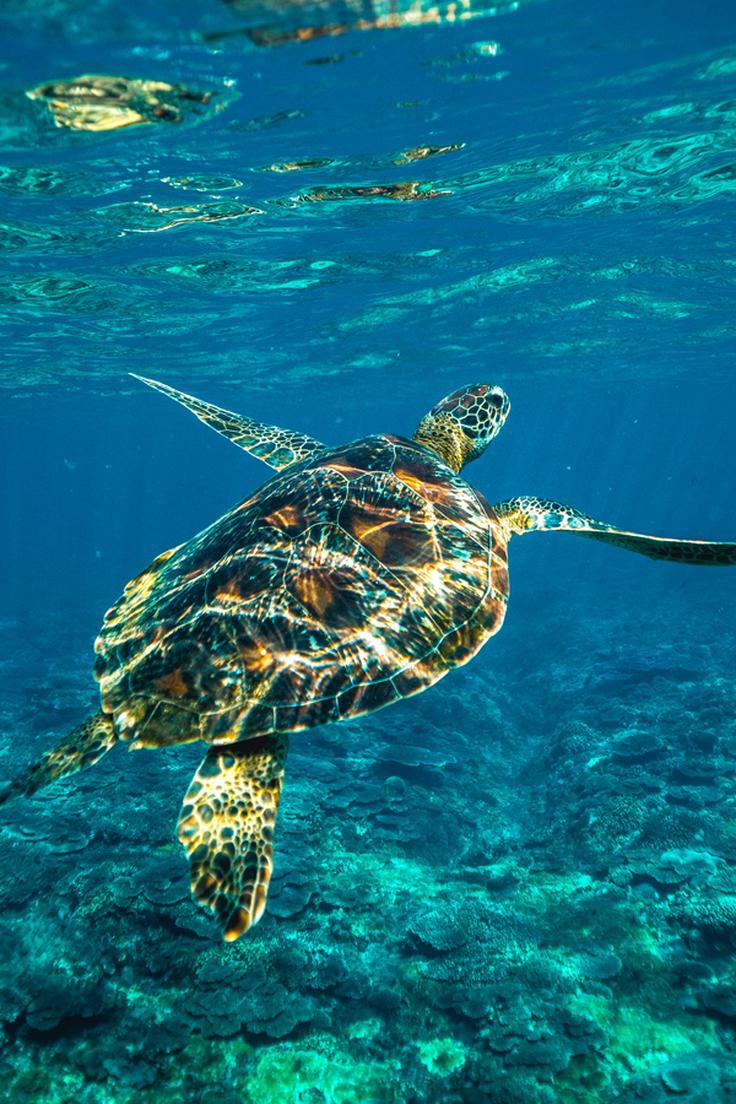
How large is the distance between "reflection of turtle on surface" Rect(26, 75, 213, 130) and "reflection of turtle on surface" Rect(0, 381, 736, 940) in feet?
23.3

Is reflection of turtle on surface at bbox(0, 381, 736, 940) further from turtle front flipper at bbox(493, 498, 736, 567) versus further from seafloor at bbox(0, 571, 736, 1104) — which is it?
seafloor at bbox(0, 571, 736, 1104)

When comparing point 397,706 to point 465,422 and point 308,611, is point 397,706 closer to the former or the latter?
point 465,422

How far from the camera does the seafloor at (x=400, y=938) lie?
16.8 feet

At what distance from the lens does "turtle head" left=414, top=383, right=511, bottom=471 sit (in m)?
7.46

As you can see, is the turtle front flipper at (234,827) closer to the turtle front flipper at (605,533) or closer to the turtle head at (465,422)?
the turtle front flipper at (605,533)

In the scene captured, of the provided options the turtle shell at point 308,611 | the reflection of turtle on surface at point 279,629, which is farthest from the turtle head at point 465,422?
the turtle shell at point 308,611

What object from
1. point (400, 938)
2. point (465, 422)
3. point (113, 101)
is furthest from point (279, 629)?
point (113, 101)

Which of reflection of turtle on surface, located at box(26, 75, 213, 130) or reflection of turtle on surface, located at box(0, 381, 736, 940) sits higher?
reflection of turtle on surface, located at box(26, 75, 213, 130)

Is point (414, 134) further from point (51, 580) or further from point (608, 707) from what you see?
point (51, 580)

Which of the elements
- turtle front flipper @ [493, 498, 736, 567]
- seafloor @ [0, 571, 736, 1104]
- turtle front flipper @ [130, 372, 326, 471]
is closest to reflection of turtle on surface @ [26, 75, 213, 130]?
turtle front flipper @ [130, 372, 326, 471]

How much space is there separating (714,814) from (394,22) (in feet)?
40.1

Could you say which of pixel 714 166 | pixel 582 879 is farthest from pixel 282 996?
pixel 714 166

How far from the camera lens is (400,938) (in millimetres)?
7000

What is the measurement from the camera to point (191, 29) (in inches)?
291
